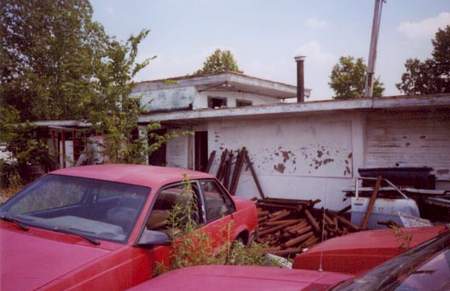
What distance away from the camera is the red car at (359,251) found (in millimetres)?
3447

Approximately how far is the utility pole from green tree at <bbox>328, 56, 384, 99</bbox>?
28.3 meters

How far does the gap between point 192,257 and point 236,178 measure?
8531mm

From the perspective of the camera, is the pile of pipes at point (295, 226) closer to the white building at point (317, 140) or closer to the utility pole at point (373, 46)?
the white building at point (317, 140)

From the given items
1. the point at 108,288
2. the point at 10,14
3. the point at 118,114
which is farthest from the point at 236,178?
the point at 10,14

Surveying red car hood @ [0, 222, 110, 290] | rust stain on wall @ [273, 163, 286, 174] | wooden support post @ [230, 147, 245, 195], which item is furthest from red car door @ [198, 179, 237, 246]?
wooden support post @ [230, 147, 245, 195]

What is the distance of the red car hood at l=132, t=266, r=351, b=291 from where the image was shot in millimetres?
2221

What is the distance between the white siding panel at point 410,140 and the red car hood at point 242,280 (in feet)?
27.5

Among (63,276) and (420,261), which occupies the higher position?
(420,261)

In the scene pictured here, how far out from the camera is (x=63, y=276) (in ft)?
8.59

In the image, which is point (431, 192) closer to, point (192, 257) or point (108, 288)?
point (192, 257)

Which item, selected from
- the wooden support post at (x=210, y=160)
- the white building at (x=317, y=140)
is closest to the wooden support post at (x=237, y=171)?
the white building at (x=317, y=140)

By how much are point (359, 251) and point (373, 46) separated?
13.5 metres

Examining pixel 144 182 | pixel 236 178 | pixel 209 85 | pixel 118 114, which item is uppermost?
pixel 209 85

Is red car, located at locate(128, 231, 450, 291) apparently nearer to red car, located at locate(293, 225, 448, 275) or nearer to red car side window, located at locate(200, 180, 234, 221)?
red car, located at locate(293, 225, 448, 275)
